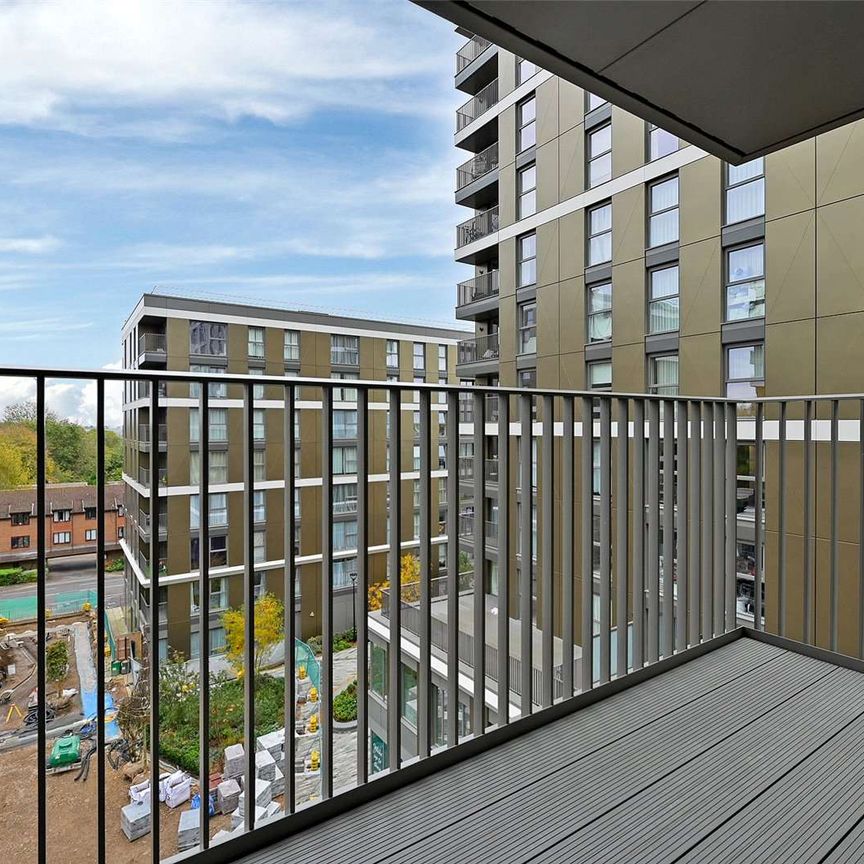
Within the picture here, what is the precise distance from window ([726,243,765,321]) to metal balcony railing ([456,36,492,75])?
7052 mm

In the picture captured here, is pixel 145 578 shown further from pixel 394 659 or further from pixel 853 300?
pixel 853 300

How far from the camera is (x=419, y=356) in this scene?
14.8m

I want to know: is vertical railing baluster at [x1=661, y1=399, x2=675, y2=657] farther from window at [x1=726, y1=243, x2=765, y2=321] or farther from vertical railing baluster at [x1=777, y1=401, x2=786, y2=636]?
window at [x1=726, y1=243, x2=765, y2=321]

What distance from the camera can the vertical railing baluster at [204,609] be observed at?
103cm

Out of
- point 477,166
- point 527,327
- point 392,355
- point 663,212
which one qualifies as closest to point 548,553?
point 663,212

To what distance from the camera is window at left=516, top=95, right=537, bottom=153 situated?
30.3 feet

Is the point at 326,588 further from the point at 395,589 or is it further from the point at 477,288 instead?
the point at 477,288

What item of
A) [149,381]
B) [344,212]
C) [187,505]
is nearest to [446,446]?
[149,381]

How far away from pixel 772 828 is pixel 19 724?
1432mm

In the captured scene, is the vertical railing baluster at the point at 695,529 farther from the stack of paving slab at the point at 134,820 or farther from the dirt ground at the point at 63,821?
the stack of paving slab at the point at 134,820

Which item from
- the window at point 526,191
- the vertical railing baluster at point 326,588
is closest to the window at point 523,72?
the window at point 526,191

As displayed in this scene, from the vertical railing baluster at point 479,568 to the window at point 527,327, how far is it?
27.2ft

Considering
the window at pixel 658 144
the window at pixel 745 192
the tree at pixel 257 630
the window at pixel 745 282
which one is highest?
the window at pixel 658 144

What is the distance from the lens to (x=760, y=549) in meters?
2.15
